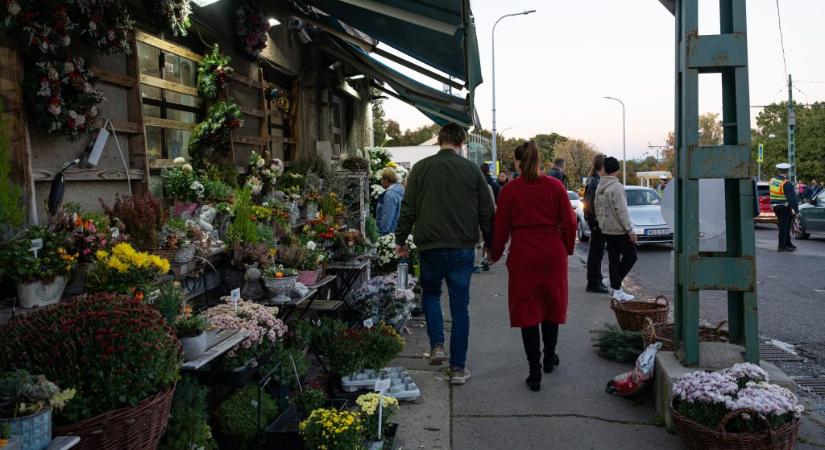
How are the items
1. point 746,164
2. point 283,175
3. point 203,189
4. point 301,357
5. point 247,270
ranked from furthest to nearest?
point 283,175, point 203,189, point 247,270, point 301,357, point 746,164

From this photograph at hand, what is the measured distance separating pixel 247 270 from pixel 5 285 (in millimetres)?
1795

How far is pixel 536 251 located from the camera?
5180 mm

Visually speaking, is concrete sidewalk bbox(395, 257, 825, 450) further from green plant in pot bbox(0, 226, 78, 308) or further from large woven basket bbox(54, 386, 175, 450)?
green plant in pot bbox(0, 226, 78, 308)

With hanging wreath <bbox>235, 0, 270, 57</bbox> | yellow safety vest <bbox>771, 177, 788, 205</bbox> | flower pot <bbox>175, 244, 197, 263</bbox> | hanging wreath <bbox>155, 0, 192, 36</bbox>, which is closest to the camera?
flower pot <bbox>175, 244, 197, 263</bbox>

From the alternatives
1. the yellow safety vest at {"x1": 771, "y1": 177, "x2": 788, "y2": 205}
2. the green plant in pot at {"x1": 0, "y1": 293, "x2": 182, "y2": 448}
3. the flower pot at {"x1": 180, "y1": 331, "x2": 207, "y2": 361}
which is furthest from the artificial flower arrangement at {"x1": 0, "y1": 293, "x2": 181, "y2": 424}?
Result: the yellow safety vest at {"x1": 771, "y1": 177, "x2": 788, "y2": 205}

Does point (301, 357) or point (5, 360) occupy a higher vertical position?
point (5, 360)

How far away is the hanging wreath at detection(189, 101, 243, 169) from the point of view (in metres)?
6.03

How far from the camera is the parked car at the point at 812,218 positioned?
1697 centimetres

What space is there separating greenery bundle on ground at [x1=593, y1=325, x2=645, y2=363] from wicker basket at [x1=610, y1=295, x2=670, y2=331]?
6.6 inches

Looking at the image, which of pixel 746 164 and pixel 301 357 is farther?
pixel 301 357

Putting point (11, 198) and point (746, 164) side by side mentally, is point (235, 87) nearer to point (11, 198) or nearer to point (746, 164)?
point (11, 198)

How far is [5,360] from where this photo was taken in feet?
7.90

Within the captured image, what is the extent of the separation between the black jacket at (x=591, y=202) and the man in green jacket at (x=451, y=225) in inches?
155

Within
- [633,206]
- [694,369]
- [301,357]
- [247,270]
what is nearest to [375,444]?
[301,357]
